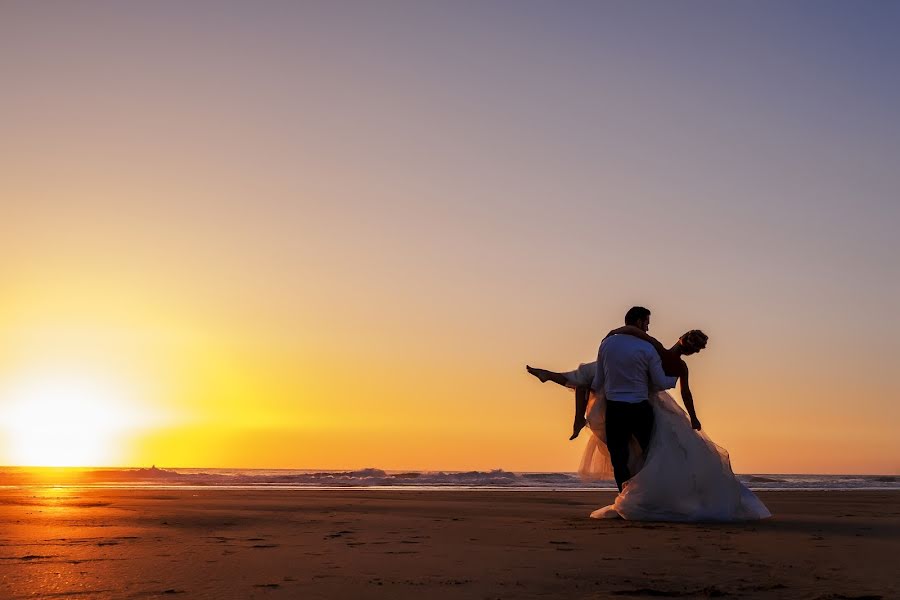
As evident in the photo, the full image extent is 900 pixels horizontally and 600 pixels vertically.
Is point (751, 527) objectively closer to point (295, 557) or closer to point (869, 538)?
point (869, 538)

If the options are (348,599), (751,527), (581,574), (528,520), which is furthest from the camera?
(528,520)

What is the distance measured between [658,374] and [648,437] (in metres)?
0.60

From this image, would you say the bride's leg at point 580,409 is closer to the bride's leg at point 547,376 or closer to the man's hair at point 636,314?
the bride's leg at point 547,376

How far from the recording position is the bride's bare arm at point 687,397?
791 centimetres

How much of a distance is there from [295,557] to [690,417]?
4.58 metres

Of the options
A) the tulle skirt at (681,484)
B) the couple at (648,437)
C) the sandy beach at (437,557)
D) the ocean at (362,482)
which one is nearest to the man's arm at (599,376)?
the couple at (648,437)

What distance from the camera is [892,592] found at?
3551mm

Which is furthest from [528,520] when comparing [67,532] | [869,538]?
[67,532]

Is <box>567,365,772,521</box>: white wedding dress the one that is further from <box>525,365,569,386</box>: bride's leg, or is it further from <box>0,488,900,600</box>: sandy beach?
<box>525,365,569,386</box>: bride's leg

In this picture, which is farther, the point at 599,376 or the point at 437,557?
the point at 599,376

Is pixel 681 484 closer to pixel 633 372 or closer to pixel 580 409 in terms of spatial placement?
pixel 633 372

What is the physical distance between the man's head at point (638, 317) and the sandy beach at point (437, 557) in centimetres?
200

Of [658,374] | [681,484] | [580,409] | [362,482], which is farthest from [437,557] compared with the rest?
[362,482]

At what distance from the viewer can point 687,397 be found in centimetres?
815
